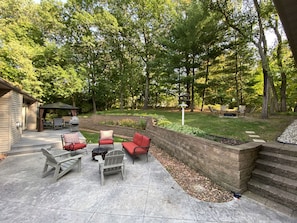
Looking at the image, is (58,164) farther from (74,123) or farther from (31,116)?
(31,116)

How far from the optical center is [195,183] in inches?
156

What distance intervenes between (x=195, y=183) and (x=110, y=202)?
226 cm

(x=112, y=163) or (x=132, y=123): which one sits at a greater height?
(x=132, y=123)

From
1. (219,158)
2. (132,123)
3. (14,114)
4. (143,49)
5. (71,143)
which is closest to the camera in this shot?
(219,158)

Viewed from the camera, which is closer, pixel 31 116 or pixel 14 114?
pixel 14 114

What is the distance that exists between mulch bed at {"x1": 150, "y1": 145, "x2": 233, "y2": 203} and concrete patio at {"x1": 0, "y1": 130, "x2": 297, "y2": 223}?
17 centimetres

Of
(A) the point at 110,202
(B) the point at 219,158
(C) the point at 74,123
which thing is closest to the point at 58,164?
(A) the point at 110,202

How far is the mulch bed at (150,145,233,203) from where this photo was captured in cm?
336

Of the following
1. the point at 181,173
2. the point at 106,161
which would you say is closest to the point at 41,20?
the point at 106,161

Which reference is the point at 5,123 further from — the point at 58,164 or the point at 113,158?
the point at 113,158

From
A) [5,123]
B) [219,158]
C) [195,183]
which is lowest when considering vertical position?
[195,183]

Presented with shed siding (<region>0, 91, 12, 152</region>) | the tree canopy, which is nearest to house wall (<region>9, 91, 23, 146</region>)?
shed siding (<region>0, 91, 12, 152</region>)

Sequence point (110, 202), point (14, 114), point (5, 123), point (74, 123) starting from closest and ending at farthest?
point (110, 202)
point (5, 123)
point (14, 114)
point (74, 123)

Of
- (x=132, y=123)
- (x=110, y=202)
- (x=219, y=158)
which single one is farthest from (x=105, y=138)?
(x=219, y=158)
